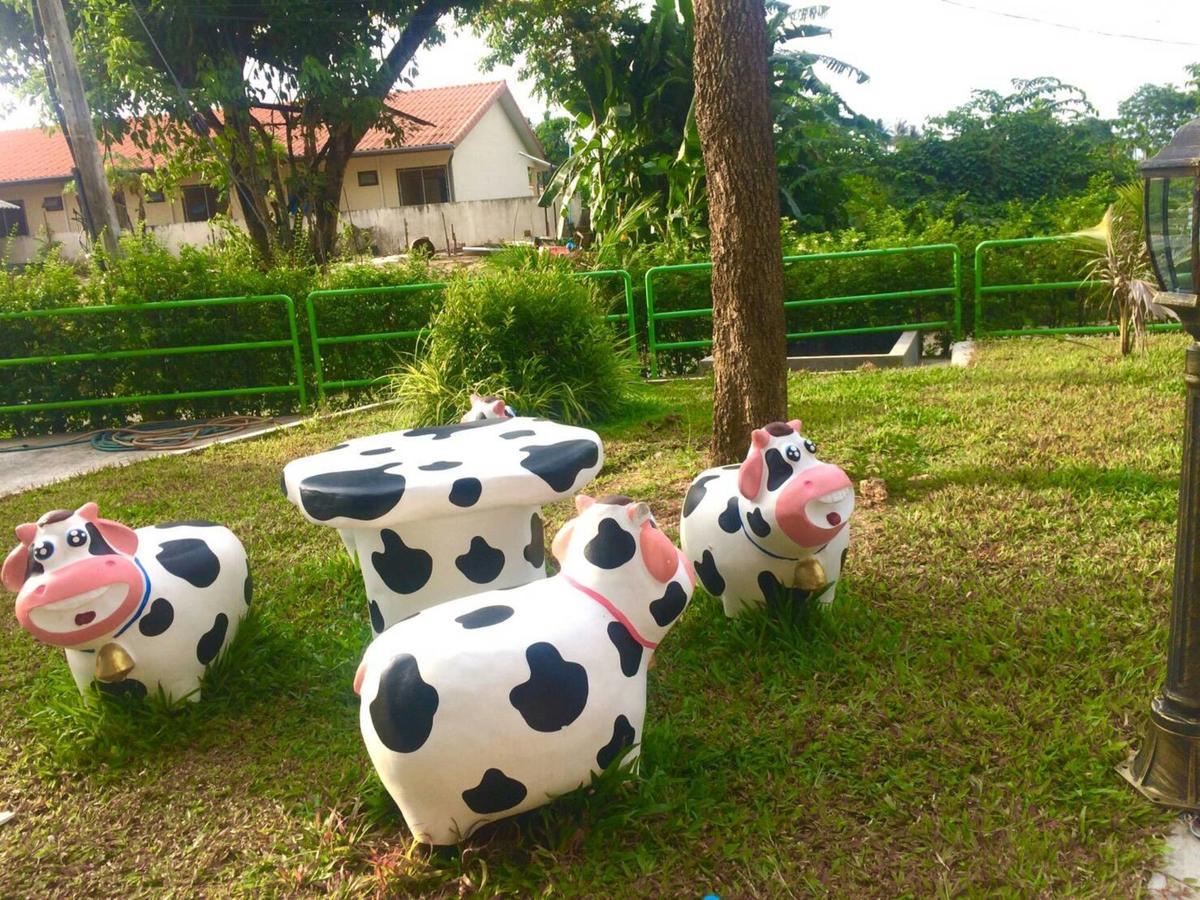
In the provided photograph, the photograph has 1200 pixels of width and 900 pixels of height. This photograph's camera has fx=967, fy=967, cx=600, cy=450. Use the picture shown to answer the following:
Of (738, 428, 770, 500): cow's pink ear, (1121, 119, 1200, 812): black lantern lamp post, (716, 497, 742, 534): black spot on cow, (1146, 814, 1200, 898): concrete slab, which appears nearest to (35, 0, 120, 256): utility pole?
(716, 497, 742, 534): black spot on cow

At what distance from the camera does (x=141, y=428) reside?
8719mm

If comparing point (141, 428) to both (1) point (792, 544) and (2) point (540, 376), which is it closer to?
(2) point (540, 376)

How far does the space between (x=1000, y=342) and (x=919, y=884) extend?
7875mm

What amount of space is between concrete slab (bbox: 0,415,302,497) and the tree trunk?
189 inches

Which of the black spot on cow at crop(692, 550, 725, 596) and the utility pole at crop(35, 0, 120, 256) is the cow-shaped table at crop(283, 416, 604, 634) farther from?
the utility pole at crop(35, 0, 120, 256)

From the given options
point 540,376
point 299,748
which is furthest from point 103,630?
point 540,376

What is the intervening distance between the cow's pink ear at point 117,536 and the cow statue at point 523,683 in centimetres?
115

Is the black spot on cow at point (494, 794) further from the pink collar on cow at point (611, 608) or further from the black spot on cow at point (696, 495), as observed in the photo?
the black spot on cow at point (696, 495)

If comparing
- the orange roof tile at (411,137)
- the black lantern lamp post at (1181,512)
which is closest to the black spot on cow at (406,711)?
the black lantern lamp post at (1181,512)

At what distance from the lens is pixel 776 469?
10.0 feet

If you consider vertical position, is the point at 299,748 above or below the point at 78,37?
below

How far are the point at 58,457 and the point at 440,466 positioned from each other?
6.34 m

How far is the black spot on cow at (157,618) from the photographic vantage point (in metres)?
3.00

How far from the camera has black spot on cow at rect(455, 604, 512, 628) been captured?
2252mm
